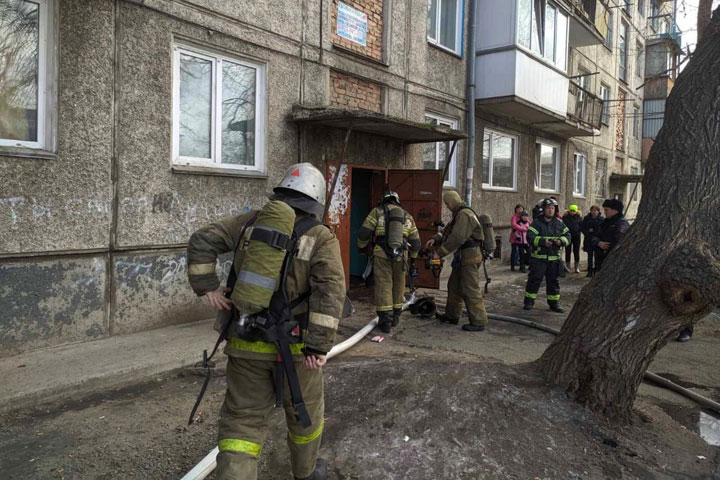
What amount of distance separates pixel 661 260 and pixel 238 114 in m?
5.24

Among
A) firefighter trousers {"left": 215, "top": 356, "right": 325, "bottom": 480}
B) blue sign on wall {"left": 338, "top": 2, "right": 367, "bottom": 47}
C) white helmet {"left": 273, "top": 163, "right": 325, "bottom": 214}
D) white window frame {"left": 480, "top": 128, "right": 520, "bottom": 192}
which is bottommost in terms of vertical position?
firefighter trousers {"left": 215, "top": 356, "right": 325, "bottom": 480}

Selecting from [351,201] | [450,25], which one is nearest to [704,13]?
[351,201]

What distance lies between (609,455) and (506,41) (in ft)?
31.3

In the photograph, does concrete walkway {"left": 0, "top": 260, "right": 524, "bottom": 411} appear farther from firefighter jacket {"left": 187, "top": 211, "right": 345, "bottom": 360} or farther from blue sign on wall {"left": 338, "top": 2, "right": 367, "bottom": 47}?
blue sign on wall {"left": 338, "top": 2, "right": 367, "bottom": 47}

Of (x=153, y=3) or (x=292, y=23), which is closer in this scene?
(x=153, y=3)

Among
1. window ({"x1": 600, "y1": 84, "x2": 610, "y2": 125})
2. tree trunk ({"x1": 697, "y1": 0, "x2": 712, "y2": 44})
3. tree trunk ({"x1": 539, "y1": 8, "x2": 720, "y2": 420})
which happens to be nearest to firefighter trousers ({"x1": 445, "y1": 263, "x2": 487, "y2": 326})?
tree trunk ({"x1": 539, "y1": 8, "x2": 720, "y2": 420})

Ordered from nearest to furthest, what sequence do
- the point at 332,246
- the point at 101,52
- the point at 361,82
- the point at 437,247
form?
the point at 332,246, the point at 101,52, the point at 437,247, the point at 361,82

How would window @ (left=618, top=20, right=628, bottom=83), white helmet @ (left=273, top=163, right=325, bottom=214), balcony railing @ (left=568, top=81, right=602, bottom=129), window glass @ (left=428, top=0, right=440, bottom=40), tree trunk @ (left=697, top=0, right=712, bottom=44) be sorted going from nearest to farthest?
1. white helmet @ (left=273, top=163, right=325, bottom=214)
2. tree trunk @ (left=697, top=0, right=712, bottom=44)
3. window glass @ (left=428, top=0, right=440, bottom=40)
4. balcony railing @ (left=568, top=81, right=602, bottom=129)
5. window @ (left=618, top=20, right=628, bottom=83)

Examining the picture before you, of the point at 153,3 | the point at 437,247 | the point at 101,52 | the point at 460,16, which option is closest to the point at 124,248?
the point at 101,52

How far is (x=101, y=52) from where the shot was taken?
5176mm

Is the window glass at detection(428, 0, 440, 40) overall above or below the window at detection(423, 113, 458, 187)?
above

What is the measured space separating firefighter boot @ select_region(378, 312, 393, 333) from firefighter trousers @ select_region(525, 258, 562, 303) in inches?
105

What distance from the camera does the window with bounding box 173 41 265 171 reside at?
6.16 metres

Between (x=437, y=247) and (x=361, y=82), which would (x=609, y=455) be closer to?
(x=437, y=247)
